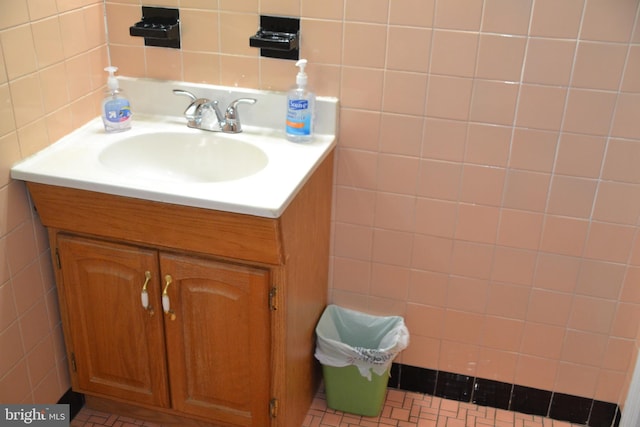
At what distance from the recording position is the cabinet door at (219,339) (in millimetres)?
1910

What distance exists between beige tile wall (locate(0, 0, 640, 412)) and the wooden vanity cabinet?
6.5 inches

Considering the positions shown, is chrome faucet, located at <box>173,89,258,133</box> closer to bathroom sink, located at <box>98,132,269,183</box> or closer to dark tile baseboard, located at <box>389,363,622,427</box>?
bathroom sink, located at <box>98,132,269,183</box>

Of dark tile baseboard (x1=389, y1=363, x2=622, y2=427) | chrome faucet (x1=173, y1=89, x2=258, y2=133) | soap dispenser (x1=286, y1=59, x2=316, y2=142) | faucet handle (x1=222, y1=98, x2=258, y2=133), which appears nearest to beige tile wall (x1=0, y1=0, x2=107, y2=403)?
chrome faucet (x1=173, y1=89, x2=258, y2=133)

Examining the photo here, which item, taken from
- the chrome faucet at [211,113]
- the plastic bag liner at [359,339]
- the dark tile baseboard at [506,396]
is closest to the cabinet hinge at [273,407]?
the plastic bag liner at [359,339]

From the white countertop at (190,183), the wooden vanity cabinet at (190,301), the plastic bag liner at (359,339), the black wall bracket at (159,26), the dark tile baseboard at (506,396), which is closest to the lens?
the white countertop at (190,183)

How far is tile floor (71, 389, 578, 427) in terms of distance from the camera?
7.54 ft

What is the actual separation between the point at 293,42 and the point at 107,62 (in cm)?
63

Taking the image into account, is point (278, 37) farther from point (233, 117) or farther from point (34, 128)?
point (34, 128)

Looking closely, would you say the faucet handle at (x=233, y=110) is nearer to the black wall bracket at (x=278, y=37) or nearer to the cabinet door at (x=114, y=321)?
the black wall bracket at (x=278, y=37)

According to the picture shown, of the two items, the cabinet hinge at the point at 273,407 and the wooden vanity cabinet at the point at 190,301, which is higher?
the wooden vanity cabinet at the point at 190,301

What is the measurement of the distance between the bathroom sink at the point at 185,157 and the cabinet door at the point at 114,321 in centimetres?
28

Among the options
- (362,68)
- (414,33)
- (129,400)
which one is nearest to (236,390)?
(129,400)

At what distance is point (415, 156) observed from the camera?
2.11 meters

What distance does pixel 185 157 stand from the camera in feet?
7.12
